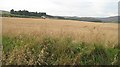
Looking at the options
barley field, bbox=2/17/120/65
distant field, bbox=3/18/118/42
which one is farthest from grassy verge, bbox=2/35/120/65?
distant field, bbox=3/18/118/42

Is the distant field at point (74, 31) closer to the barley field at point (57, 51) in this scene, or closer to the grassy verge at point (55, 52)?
the barley field at point (57, 51)

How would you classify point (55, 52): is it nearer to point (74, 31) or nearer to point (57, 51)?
point (57, 51)

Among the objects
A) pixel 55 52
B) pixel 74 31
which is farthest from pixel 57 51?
pixel 74 31

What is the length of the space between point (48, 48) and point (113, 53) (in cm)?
177

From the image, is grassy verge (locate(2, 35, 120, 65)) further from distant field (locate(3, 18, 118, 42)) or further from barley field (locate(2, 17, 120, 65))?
distant field (locate(3, 18, 118, 42))

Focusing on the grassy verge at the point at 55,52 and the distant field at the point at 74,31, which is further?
the distant field at the point at 74,31

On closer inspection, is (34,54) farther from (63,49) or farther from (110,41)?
(110,41)

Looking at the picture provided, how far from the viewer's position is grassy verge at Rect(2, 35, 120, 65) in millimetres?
7030

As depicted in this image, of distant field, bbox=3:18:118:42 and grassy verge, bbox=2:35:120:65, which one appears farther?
distant field, bbox=3:18:118:42

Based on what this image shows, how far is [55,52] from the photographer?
7523 millimetres

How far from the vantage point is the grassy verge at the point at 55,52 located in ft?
23.1

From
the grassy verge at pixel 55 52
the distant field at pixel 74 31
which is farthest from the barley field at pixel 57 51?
the distant field at pixel 74 31

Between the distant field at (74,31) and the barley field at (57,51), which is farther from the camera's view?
the distant field at (74,31)

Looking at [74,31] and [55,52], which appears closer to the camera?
[55,52]
